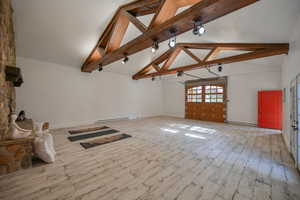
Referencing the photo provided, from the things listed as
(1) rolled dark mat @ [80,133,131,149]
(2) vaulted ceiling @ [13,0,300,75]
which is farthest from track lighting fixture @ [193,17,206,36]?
(1) rolled dark mat @ [80,133,131,149]

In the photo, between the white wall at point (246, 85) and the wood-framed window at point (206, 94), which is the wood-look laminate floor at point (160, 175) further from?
the wood-framed window at point (206, 94)

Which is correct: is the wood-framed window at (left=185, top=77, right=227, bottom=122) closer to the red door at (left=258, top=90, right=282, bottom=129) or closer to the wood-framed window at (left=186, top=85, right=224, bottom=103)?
the wood-framed window at (left=186, top=85, right=224, bottom=103)

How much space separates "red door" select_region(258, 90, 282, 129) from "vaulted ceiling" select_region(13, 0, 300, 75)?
162cm

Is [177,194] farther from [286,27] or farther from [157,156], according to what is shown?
[286,27]

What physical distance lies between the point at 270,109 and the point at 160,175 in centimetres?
623

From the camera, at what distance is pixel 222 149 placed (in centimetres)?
314

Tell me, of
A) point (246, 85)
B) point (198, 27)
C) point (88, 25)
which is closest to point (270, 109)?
point (246, 85)

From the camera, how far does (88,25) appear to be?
3502 millimetres

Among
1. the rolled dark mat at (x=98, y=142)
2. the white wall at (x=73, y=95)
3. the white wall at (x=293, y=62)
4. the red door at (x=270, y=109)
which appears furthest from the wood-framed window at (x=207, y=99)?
the rolled dark mat at (x=98, y=142)

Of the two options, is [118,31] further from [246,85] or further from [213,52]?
[246,85]

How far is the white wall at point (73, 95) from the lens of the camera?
4.66 m

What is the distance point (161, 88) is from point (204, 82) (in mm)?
3453

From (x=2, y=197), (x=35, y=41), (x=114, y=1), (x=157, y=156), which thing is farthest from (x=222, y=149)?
(x=35, y=41)

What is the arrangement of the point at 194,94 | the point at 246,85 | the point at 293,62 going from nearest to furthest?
the point at 293,62 → the point at 246,85 → the point at 194,94
